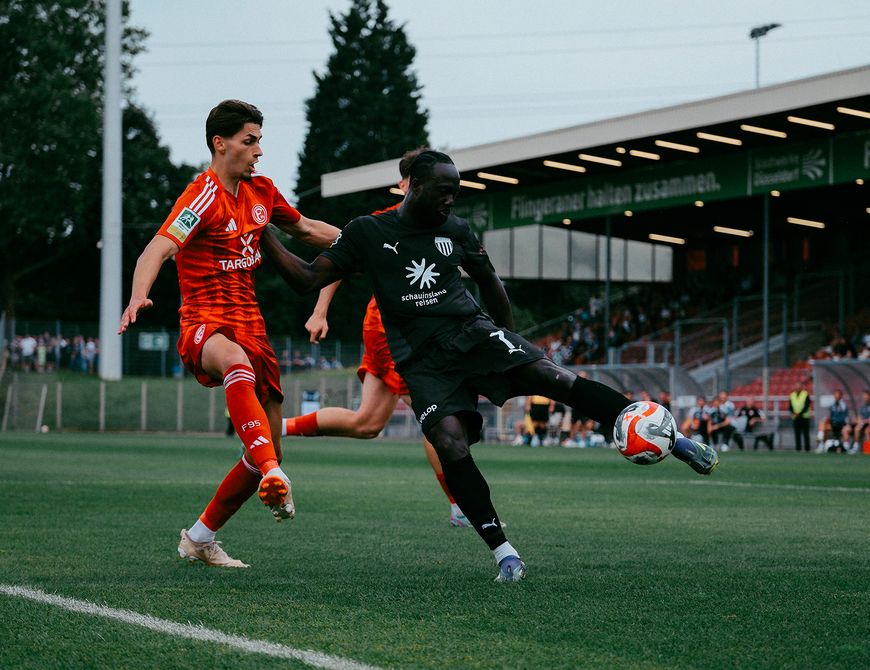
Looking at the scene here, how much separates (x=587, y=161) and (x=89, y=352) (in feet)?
65.6

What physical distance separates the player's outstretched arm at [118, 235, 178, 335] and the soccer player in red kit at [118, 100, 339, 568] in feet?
0.04

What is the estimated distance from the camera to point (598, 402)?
18.3 feet

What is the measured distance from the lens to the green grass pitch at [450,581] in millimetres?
3945

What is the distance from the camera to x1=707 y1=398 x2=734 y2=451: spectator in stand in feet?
96.9

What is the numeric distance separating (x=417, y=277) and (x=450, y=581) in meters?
1.37

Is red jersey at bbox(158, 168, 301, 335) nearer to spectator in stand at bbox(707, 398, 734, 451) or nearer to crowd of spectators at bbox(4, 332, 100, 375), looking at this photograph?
spectator in stand at bbox(707, 398, 734, 451)

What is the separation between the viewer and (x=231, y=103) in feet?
20.5

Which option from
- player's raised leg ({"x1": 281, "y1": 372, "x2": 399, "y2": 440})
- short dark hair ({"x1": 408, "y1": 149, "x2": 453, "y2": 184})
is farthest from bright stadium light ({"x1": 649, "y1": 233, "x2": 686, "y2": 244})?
short dark hair ({"x1": 408, "y1": 149, "x2": 453, "y2": 184})

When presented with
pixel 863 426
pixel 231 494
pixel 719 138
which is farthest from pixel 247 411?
pixel 719 138

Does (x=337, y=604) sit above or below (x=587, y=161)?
below

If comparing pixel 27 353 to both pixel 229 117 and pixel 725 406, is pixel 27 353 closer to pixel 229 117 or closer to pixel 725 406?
pixel 725 406

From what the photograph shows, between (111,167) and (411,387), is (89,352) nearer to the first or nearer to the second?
(111,167)

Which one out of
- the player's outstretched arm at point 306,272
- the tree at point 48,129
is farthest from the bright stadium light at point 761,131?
the tree at point 48,129

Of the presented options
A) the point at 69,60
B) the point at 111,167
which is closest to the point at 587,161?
the point at 111,167
